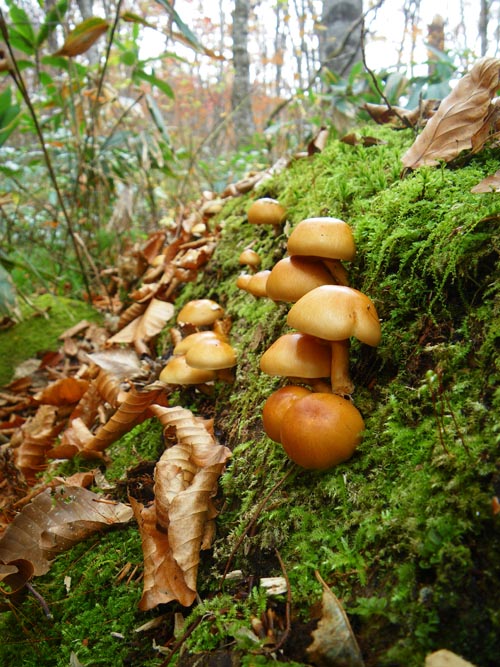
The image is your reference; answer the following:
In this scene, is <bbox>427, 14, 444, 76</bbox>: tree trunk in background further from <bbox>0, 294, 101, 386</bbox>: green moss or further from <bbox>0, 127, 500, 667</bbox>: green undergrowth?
<bbox>0, 127, 500, 667</bbox>: green undergrowth

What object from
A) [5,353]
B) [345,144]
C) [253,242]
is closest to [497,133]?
[345,144]

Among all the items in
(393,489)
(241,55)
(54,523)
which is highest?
(241,55)

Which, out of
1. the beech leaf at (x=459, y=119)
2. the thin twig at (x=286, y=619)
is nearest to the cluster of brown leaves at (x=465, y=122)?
the beech leaf at (x=459, y=119)

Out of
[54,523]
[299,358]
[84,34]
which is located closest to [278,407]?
[299,358]

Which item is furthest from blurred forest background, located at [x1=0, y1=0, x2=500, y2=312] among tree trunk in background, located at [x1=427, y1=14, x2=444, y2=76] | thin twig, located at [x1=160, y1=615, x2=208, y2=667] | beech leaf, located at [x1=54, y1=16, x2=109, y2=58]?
tree trunk in background, located at [x1=427, y1=14, x2=444, y2=76]

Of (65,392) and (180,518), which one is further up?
(180,518)

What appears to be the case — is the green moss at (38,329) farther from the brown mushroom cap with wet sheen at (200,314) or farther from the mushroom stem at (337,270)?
the mushroom stem at (337,270)

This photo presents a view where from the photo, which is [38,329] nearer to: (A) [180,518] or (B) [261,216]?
(B) [261,216]
